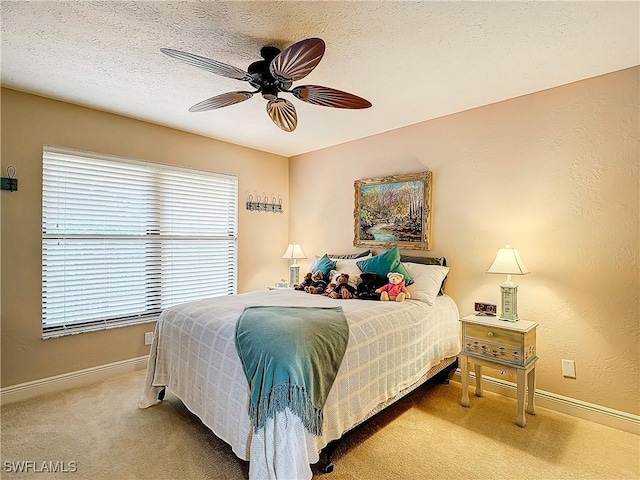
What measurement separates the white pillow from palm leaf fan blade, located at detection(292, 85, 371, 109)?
1.56 m

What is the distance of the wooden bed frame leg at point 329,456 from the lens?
1.81 m

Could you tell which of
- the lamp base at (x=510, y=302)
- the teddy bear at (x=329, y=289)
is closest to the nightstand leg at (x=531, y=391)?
the lamp base at (x=510, y=302)

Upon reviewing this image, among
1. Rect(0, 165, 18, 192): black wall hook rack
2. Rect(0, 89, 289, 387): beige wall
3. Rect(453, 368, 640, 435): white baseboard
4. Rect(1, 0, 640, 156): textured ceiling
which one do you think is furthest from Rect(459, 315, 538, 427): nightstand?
Rect(0, 165, 18, 192): black wall hook rack

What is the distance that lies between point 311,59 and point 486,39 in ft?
3.61

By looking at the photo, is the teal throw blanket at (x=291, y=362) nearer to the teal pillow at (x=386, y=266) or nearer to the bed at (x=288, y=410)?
the bed at (x=288, y=410)

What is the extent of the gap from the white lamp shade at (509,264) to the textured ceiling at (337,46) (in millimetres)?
1278

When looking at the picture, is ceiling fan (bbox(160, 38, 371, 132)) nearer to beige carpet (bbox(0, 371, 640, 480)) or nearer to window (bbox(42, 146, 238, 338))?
window (bbox(42, 146, 238, 338))

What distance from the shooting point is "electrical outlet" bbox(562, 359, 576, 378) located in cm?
248

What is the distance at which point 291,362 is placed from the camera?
63.7 inches

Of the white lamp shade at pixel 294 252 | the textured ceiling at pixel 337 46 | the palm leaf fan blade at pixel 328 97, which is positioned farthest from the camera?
the white lamp shade at pixel 294 252

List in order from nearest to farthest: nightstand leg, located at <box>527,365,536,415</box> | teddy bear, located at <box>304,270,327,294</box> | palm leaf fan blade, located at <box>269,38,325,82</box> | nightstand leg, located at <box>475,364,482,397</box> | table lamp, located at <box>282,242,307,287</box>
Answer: palm leaf fan blade, located at <box>269,38,325,82</box>
nightstand leg, located at <box>527,365,536,415</box>
nightstand leg, located at <box>475,364,482,397</box>
teddy bear, located at <box>304,270,327,294</box>
table lamp, located at <box>282,242,307,287</box>

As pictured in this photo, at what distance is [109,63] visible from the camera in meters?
2.27

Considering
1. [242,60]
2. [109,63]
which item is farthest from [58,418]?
[242,60]

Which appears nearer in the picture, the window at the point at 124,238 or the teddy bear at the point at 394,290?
the teddy bear at the point at 394,290
